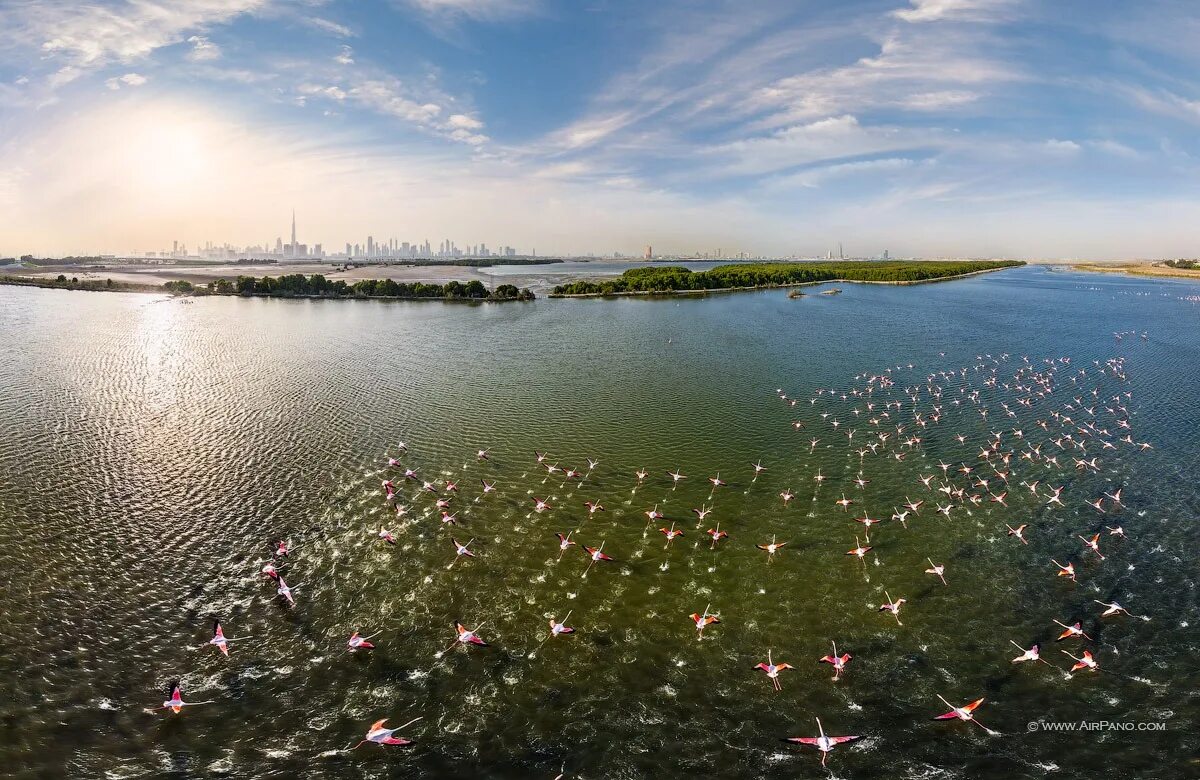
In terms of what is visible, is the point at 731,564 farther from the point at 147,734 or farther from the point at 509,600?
the point at 147,734

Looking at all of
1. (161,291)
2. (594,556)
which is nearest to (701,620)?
(594,556)

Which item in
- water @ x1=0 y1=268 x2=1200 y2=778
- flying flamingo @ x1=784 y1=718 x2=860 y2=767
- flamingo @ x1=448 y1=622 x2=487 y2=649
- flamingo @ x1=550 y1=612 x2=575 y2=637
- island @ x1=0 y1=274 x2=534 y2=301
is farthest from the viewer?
island @ x1=0 y1=274 x2=534 y2=301

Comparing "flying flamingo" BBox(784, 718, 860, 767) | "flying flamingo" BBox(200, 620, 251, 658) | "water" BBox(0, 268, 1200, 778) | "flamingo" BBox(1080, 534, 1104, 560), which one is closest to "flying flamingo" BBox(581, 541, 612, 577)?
"water" BBox(0, 268, 1200, 778)

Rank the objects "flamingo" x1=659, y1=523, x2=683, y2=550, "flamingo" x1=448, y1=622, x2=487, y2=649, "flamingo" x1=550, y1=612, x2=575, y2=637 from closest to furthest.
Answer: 1. "flamingo" x1=448, y1=622, x2=487, y2=649
2. "flamingo" x1=550, y1=612, x2=575, y2=637
3. "flamingo" x1=659, y1=523, x2=683, y2=550

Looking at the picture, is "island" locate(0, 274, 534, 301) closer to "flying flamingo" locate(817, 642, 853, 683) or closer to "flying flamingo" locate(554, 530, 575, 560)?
"flying flamingo" locate(554, 530, 575, 560)

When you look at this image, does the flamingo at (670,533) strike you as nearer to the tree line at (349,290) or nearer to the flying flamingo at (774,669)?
the flying flamingo at (774,669)

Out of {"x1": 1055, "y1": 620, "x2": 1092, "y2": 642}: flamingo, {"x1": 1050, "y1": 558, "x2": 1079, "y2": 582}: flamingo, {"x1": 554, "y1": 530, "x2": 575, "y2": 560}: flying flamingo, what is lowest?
{"x1": 1055, "y1": 620, "x2": 1092, "y2": 642}: flamingo

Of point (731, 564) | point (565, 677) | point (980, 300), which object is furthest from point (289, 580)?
point (980, 300)

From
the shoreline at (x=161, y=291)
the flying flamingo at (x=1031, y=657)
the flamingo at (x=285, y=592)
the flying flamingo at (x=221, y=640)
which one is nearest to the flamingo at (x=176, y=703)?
the flying flamingo at (x=221, y=640)
